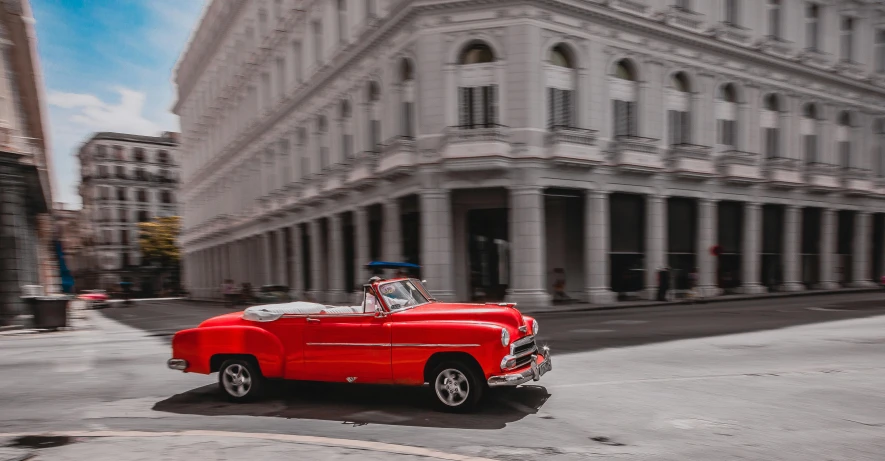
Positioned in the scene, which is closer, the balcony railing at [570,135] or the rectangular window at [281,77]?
the balcony railing at [570,135]

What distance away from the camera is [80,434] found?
18.5 ft

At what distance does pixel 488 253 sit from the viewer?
2248cm

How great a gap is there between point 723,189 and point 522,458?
24714mm

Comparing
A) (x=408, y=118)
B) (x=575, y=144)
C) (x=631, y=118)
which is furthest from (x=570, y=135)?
(x=408, y=118)

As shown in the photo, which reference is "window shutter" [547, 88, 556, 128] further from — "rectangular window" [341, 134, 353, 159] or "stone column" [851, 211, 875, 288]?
"stone column" [851, 211, 875, 288]

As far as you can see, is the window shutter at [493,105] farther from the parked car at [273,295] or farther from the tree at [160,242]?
the tree at [160,242]

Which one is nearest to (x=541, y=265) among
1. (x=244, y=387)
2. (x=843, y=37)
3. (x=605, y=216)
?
(x=605, y=216)

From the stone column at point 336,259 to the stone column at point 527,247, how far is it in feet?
34.6

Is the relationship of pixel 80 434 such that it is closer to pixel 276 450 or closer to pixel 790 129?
pixel 276 450

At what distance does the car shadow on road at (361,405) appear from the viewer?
6008 mm

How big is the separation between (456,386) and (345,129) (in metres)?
23.1

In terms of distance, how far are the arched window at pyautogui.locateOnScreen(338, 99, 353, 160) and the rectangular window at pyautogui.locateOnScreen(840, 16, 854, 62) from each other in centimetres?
2713

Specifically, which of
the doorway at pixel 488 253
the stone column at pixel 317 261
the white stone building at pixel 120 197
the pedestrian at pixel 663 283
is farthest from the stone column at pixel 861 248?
the white stone building at pixel 120 197

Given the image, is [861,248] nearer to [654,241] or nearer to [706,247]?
[706,247]
